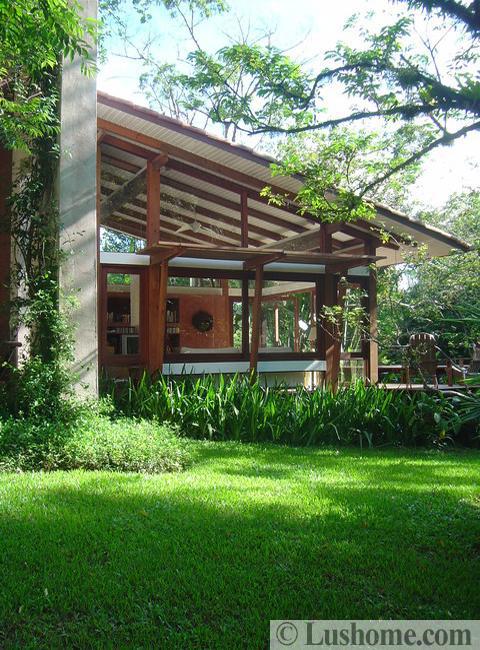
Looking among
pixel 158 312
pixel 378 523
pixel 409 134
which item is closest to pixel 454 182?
pixel 158 312

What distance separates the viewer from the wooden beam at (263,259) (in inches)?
441

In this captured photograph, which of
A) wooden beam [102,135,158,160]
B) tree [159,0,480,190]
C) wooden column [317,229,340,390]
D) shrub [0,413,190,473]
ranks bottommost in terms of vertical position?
shrub [0,413,190,473]

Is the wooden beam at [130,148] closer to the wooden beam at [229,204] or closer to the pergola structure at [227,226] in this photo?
the pergola structure at [227,226]

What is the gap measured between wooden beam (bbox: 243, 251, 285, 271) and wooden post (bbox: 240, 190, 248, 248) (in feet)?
1.12

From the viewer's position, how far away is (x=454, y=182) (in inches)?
1022

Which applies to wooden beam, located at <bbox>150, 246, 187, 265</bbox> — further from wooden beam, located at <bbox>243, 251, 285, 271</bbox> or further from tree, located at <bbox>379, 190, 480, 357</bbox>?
tree, located at <bbox>379, 190, 480, 357</bbox>

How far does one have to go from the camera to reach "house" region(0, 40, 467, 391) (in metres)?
7.93

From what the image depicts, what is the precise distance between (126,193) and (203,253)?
Result: 3.03 meters

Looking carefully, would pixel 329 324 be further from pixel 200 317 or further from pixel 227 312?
pixel 200 317

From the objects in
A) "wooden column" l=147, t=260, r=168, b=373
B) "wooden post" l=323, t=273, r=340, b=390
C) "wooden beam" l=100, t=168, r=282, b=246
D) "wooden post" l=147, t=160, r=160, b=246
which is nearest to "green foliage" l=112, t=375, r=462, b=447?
"wooden column" l=147, t=260, r=168, b=373

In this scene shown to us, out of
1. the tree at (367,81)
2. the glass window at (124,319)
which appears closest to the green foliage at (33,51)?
the tree at (367,81)

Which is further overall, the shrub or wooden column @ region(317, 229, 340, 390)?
wooden column @ region(317, 229, 340, 390)

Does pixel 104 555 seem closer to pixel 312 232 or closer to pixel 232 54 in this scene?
pixel 232 54

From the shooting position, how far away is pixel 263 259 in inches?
457
